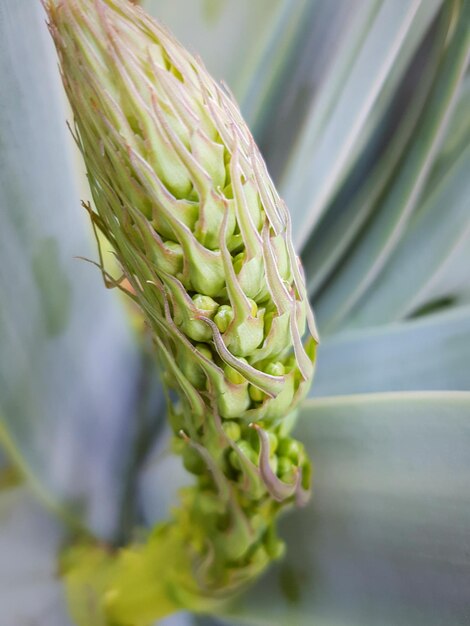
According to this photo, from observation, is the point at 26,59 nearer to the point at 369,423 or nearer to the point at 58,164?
the point at 58,164

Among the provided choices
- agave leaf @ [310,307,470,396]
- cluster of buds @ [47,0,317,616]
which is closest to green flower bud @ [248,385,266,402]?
cluster of buds @ [47,0,317,616]

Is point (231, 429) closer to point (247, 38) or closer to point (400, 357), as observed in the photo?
point (400, 357)

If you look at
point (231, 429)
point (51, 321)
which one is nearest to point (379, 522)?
point (231, 429)

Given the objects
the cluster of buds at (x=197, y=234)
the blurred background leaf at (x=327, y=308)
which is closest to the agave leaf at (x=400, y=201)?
the blurred background leaf at (x=327, y=308)

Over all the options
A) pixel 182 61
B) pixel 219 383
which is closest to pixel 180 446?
pixel 219 383

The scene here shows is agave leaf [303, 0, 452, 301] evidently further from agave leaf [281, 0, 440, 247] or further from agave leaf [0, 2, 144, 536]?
agave leaf [0, 2, 144, 536]

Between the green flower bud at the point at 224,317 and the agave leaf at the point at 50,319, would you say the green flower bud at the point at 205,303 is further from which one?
the agave leaf at the point at 50,319
